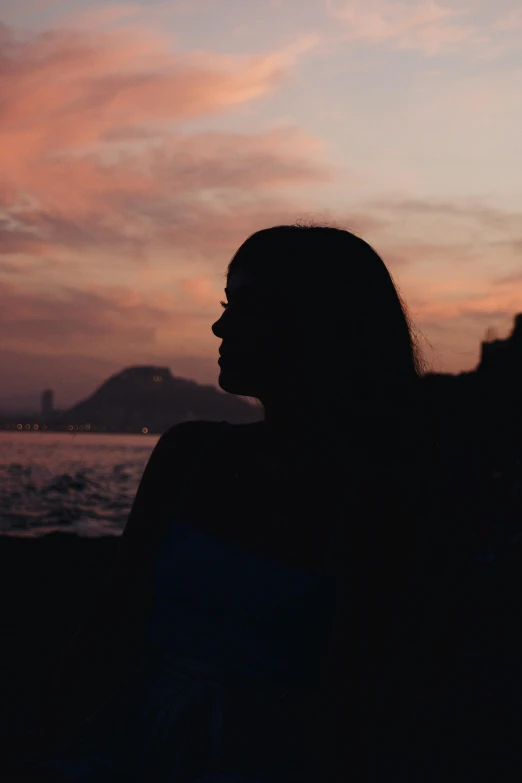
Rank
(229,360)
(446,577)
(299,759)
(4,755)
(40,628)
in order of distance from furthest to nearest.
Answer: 1. (40,628)
2. (446,577)
3. (229,360)
4. (299,759)
5. (4,755)

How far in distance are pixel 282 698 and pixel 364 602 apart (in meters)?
0.32

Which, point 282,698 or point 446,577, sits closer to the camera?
point 282,698

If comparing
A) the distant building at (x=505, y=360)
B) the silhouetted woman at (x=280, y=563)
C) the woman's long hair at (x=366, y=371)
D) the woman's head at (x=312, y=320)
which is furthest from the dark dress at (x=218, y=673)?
the distant building at (x=505, y=360)

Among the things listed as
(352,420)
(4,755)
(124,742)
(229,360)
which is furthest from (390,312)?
(4,755)

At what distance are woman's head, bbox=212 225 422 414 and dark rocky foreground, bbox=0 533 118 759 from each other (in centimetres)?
116

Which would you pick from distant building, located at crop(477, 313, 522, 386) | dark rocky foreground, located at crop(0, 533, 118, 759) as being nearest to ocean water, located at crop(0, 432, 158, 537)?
dark rocky foreground, located at crop(0, 533, 118, 759)

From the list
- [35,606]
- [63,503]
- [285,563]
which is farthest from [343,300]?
[63,503]

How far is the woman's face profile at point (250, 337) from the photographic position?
2.47 metres

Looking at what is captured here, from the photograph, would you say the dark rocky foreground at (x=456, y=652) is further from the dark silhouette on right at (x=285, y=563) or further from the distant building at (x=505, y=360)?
the distant building at (x=505, y=360)

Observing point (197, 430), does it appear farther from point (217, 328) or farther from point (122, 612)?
point (122, 612)

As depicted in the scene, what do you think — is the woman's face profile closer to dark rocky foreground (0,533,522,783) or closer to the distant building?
dark rocky foreground (0,533,522,783)

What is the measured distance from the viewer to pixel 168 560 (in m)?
2.25

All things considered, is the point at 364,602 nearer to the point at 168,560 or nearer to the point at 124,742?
the point at 168,560

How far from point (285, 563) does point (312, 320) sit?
0.70 metres
